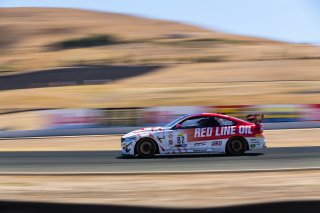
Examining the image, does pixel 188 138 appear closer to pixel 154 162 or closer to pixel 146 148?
pixel 146 148

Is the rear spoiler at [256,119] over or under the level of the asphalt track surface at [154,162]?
over

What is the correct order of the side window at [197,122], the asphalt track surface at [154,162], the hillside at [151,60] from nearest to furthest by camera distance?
1. the asphalt track surface at [154,162]
2. the side window at [197,122]
3. the hillside at [151,60]

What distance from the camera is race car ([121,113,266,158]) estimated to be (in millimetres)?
14898

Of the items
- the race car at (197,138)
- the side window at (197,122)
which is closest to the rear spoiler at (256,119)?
the race car at (197,138)

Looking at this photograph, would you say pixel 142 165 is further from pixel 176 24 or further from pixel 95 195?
pixel 176 24

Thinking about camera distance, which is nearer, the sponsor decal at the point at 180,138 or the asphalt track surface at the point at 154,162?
the asphalt track surface at the point at 154,162

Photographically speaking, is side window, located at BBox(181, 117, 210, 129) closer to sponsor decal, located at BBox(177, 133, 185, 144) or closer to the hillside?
sponsor decal, located at BBox(177, 133, 185, 144)

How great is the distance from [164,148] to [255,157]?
2.30 metres

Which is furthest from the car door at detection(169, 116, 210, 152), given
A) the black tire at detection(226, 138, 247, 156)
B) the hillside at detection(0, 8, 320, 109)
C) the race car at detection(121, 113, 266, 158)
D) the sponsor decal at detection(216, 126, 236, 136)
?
the hillside at detection(0, 8, 320, 109)

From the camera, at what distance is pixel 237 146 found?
49.2ft

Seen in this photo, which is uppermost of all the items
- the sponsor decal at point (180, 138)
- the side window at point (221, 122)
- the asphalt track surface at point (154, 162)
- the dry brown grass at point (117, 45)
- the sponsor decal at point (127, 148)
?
Result: the dry brown grass at point (117, 45)

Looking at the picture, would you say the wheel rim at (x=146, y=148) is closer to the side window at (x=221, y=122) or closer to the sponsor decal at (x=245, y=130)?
the side window at (x=221, y=122)

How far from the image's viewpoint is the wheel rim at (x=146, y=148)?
48.9 feet

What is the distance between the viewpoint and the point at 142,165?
1331 cm
